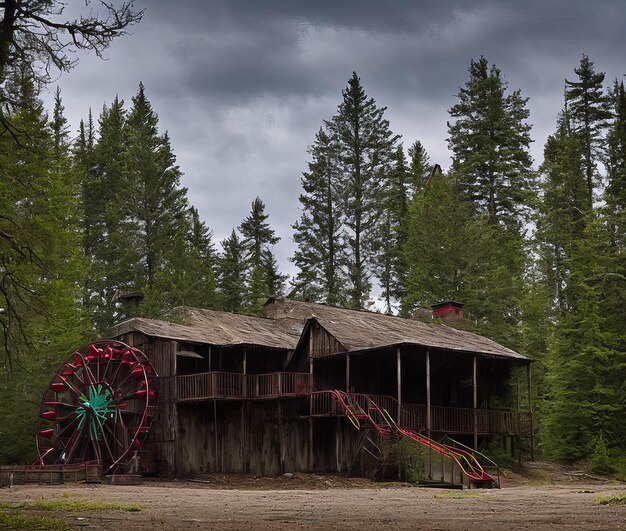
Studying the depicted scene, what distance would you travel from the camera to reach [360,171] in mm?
56688

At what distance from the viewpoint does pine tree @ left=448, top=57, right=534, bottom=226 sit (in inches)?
2266

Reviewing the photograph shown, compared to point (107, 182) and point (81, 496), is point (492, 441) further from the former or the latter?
point (107, 182)

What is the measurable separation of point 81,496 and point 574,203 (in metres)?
36.0

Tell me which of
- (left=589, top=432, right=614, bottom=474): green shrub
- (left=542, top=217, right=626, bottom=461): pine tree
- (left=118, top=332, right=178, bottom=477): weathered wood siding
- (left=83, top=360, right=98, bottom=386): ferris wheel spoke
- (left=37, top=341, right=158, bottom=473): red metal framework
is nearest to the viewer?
(left=118, top=332, right=178, bottom=477): weathered wood siding

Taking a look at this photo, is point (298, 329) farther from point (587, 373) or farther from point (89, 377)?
point (587, 373)

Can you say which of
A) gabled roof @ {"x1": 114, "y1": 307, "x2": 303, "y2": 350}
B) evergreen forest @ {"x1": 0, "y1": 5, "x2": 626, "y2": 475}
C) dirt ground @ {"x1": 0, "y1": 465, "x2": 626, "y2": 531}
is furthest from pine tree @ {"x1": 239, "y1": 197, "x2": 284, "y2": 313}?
dirt ground @ {"x1": 0, "y1": 465, "x2": 626, "y2": 531}

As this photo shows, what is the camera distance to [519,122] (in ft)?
194

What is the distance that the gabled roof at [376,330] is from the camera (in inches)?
1261

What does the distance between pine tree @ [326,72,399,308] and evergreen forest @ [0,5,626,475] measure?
89mm

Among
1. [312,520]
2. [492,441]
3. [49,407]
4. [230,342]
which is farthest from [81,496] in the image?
[492,441]

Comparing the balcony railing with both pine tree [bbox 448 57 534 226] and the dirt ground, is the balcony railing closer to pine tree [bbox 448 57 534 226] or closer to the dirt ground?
the dirt ground

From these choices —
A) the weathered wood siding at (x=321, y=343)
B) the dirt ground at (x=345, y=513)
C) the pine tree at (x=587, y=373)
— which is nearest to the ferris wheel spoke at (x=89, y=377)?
the weathered wood siding at (x=321, y=343)

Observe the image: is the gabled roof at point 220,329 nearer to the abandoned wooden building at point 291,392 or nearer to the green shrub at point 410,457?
the abandoned wooden building at point 291,392

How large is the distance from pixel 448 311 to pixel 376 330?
378 inches
